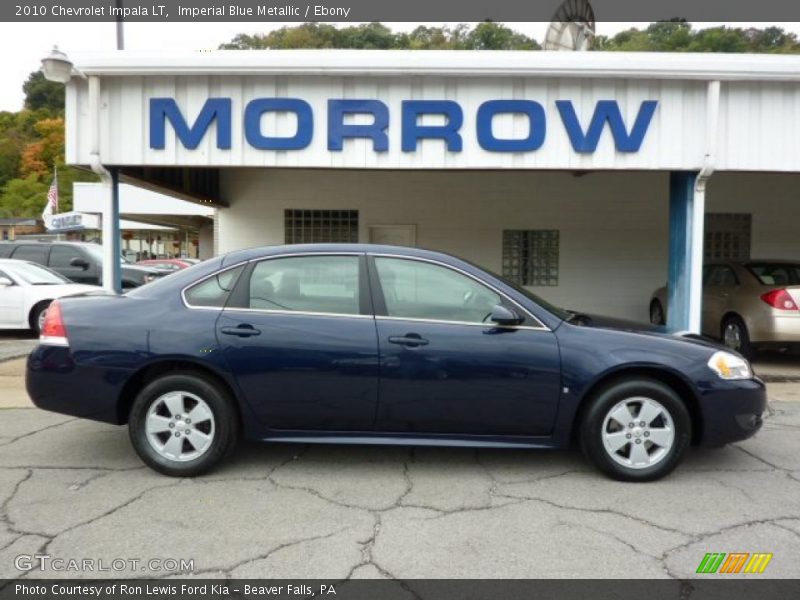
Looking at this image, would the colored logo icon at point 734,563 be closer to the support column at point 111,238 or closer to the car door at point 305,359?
the car door at point 305,359

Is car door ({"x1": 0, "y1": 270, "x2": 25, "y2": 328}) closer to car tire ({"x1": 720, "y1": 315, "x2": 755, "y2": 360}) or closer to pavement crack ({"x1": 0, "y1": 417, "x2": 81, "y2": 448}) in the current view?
pavement crack ({"x1": 0, "y1": 417, "x2": 81, "y2": 448})

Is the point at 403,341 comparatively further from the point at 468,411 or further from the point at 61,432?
the point at 61,432

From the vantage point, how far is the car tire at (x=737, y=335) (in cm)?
843

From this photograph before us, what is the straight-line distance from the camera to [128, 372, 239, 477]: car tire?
408 cm

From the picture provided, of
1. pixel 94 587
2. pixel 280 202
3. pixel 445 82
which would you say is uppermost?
pixel 445 82

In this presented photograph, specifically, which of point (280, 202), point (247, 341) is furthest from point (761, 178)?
point (247, 341)

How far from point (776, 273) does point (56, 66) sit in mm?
9445

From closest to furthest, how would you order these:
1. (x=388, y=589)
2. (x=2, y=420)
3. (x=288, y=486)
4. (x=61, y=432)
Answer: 1. (x=388, y=589)
2. (x=288, y=486)
3. (x=61, y=432)
4. (x=2, y=420)

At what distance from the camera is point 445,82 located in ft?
24.4

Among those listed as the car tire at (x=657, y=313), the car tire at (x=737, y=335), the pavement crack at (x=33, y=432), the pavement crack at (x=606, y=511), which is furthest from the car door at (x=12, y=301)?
the car tire at (x=737, y=335)

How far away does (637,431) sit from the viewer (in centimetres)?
409

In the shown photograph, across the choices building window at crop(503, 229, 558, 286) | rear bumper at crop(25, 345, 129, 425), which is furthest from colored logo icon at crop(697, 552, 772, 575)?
building window at crop(503, 229, 558, 286)

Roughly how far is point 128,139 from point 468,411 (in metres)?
5.71

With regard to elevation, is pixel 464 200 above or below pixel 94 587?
above
